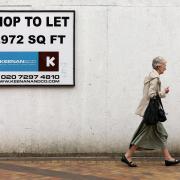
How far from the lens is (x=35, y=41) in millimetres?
9391

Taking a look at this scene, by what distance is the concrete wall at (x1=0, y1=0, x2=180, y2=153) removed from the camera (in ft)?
30.9

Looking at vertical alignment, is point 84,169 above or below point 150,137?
below

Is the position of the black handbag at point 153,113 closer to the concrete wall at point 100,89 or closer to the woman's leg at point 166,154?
the woman's leg at point 166,154

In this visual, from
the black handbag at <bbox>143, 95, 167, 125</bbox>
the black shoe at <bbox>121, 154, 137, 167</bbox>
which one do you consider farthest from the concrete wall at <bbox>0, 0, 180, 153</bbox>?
the black handbag at <bbox>143, 95, 167, 125</bbox>

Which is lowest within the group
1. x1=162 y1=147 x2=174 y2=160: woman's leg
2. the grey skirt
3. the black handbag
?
x1=162 y1=147 x2=174 y2=160: woman's leg

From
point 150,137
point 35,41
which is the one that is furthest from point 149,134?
point 35,41

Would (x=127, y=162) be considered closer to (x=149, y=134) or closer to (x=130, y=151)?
(x=130, y=151)

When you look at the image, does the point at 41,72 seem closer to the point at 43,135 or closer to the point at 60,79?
the point at 60,79

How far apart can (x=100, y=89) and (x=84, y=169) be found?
164 centimetres

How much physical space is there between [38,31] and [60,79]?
92 centimetres

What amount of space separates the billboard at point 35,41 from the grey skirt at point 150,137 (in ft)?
5.31

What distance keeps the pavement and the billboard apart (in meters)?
1.45

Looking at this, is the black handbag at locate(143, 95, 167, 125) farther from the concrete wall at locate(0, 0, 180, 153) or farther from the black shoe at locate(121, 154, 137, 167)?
the concrete wall at locate(0, 0, 180, 153)

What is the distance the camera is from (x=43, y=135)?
31.1ft
